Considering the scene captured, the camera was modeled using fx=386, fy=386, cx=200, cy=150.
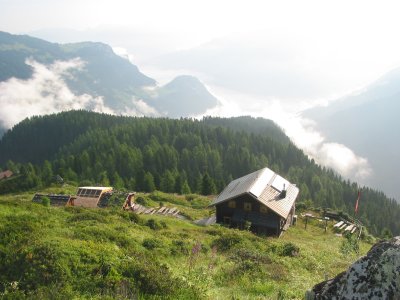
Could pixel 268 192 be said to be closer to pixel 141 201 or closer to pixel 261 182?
pixel 261 182

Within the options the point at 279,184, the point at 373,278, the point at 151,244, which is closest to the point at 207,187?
the point at 279,184

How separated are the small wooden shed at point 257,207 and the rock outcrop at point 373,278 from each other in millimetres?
44431

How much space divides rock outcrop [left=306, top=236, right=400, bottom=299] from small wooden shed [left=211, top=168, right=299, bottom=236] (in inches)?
1749

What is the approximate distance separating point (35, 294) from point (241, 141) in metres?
189

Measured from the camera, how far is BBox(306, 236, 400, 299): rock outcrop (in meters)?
6.48

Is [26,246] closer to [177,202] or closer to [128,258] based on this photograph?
[128,258]

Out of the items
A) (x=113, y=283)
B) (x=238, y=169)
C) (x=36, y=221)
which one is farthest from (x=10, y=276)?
(x=238, y=169)

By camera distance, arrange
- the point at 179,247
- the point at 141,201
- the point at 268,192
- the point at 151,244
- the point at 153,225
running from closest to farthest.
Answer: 1. the point at 151,244
2. the point at 179,247
3. the point at 153,225
4. the point at 268,192
5. the point at 141,201

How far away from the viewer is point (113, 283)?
43.9ft

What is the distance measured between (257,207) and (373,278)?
4889cm

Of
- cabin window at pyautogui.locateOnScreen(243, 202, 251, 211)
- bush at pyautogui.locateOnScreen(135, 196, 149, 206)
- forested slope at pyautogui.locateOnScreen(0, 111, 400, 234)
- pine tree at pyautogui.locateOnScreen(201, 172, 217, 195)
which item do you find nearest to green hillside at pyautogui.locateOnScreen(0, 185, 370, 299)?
cabin window at pyautogui.locateOnScreen(243, 202, 251, 211)

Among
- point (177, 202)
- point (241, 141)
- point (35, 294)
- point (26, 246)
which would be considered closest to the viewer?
point (35, 294)

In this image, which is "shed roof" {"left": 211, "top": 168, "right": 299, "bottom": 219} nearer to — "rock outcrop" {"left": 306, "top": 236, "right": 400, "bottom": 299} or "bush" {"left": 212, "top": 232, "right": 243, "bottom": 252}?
"bush" {"left": 212, "top": 232, "right": 243, "bottom": 252}

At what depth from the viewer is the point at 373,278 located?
6629 millimetres
